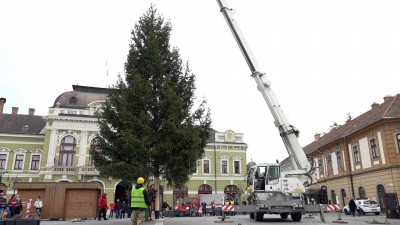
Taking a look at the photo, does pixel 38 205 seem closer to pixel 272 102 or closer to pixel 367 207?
pixel 272 102

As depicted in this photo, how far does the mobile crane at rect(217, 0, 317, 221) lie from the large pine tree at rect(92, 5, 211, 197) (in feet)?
12.1

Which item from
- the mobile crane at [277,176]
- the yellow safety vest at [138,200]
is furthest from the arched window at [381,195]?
the yellow safety vest at [138,200]

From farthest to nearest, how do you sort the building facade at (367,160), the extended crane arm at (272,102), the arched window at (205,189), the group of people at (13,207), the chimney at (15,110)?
the chimney at (15,110) < the arched window at (205,189) < the building facade at (367,160) < the group of people at (13,207) < the extended crane arm at (272,102)

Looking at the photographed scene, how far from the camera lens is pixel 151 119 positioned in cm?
1644

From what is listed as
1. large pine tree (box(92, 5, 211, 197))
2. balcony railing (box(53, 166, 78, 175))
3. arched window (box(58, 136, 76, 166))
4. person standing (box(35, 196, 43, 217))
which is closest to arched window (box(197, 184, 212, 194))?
balcony railing (box(53, 166, 78, 175))

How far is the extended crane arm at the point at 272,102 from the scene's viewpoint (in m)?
17.9

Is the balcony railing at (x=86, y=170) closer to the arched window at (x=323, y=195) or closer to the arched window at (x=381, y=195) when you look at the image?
the arched window at (x=323, y=195)

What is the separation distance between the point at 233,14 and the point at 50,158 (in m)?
30.1

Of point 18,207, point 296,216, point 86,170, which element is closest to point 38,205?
point 18,207

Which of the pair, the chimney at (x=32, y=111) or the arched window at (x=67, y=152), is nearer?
the arched window at (x=67, y=152)

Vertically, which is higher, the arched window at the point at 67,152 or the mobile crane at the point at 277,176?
the arched window at the point at 67,152

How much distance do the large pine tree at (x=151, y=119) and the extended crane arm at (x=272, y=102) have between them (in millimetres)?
3708

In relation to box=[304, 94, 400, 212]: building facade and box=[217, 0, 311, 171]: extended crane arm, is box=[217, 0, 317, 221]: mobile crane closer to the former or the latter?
box=[217, 0, 311, 171]: extended crane arm

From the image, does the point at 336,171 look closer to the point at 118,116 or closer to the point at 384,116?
→ the point at 384,116
